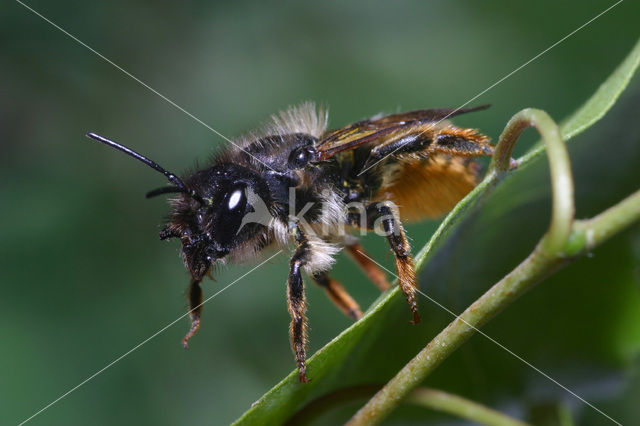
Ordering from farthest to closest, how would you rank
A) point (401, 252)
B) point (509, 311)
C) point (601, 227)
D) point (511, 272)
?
point (401, 252) < point (509, 311) < point (511, 272) < point (601, 227)

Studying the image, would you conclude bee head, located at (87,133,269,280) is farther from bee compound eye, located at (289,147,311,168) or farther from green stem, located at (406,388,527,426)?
green stem, located at (406,388,527,426)

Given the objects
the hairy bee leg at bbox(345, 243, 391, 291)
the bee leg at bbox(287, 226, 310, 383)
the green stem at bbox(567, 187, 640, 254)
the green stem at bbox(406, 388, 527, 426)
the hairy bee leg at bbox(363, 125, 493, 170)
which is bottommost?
the green stem at bbox(406, 388, 527, 426)

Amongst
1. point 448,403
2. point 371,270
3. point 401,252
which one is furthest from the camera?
point 371,270

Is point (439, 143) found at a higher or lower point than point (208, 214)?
lower

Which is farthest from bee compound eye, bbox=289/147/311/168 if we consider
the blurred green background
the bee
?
the blurred green background

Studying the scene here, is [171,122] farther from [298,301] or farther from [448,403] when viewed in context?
[448,403]

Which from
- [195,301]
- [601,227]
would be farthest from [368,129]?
[601,227]

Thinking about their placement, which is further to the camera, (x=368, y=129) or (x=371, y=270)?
(x=371, y=270)

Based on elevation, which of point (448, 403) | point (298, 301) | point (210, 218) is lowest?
point (448, 403)
